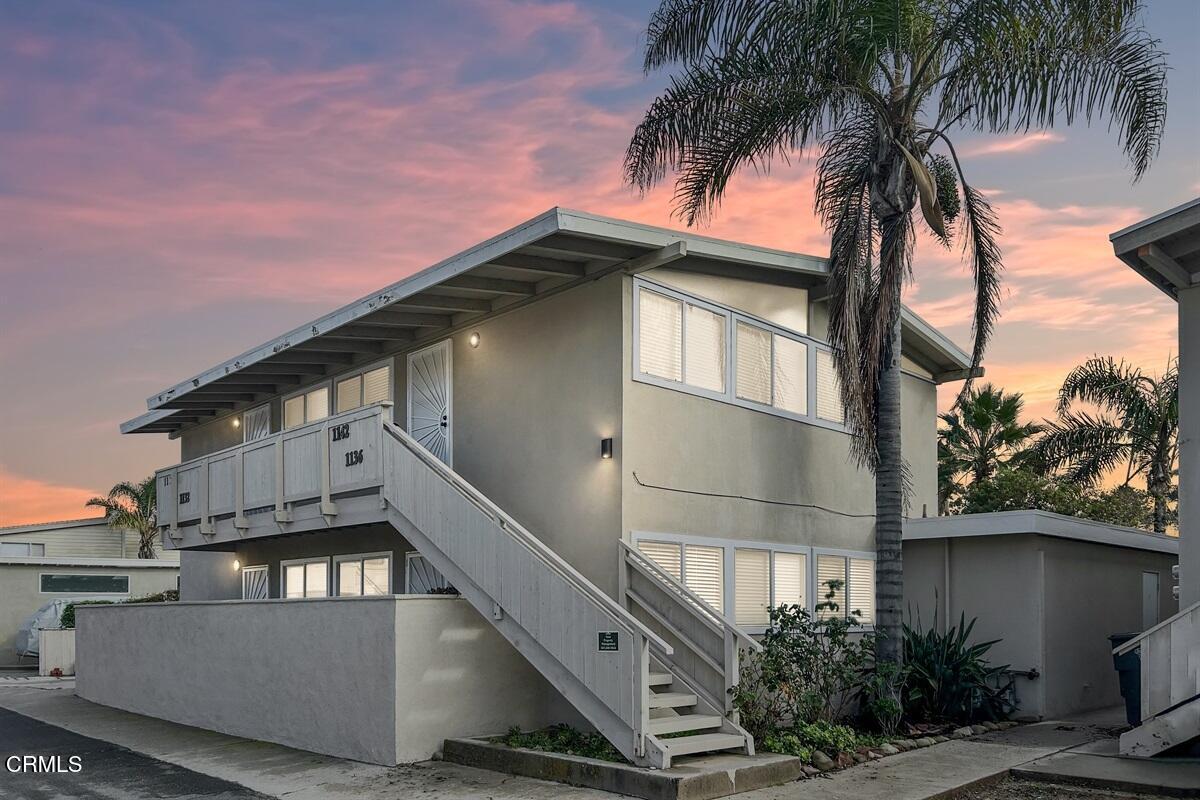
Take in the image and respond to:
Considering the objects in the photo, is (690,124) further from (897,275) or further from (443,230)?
(443,230)

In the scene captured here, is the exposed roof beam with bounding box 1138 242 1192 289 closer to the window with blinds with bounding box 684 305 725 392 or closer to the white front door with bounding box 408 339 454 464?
the window with blinds with bounding box 684 305 725 392

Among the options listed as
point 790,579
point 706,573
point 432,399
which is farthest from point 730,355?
point 432,399

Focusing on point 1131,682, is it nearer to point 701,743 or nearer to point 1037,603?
point 1037,603

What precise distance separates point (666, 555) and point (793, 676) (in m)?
2.04

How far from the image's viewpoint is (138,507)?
49188mm

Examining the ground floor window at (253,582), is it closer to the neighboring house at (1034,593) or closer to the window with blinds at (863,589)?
the window with blinds at (863,589)

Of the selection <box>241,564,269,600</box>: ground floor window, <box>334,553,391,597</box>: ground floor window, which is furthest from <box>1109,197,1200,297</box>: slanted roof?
<box>241,564,269,600</box>: ground floor window

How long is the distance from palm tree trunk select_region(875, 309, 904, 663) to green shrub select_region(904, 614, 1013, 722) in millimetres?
853

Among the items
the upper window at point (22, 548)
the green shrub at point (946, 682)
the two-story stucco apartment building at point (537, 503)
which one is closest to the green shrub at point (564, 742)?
the two-story stucco apartment building at point (537, 503)

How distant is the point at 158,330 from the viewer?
23.5 meters

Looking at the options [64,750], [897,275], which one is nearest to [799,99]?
[897,275]

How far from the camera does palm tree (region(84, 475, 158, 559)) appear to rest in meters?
48.4

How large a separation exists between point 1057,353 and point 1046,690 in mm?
13244

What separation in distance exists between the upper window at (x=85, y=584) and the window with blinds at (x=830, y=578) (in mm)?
23573
